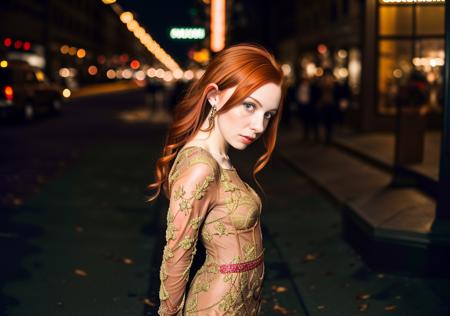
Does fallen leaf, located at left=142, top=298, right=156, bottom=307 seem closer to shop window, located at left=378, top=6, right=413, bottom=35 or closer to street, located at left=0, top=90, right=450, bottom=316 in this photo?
street, located at left=0, top=90, right=450, bottom=316

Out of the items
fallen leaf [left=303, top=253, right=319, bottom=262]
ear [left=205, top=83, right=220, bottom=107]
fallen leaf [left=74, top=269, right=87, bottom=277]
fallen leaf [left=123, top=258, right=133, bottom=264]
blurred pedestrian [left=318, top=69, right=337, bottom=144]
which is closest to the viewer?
ear [left=205, top=83, right=220, bottom=107]

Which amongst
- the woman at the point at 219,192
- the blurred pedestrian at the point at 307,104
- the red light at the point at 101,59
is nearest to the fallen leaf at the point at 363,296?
the woman at the point at 219,192

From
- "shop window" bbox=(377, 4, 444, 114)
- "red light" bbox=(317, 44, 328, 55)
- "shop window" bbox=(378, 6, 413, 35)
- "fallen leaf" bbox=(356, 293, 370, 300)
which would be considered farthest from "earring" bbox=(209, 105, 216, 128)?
"red light" bbox=(317, 44, 328, 55)

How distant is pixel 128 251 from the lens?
7.69 meters

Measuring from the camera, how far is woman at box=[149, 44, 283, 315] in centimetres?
234

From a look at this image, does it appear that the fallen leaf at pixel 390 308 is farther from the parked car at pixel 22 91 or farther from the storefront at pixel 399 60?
the parked car at pixel 22 91

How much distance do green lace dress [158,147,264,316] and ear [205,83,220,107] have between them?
0.17m

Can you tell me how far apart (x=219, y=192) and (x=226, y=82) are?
1.19ft

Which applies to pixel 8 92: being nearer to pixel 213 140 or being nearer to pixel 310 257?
pixel 310 257

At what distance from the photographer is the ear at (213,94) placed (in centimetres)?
241

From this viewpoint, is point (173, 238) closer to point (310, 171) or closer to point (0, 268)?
point (0, 268)

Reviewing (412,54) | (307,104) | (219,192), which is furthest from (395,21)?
(219,192)

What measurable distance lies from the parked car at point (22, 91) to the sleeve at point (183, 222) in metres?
23.0

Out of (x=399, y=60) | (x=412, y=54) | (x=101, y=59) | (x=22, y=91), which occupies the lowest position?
(x=22, y=91)
